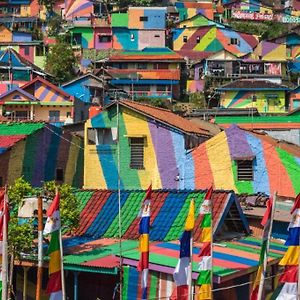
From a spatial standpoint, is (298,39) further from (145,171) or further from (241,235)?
(241,235)

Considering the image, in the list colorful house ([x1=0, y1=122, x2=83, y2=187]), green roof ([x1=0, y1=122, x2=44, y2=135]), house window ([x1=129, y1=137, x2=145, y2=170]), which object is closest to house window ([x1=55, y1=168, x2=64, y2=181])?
colorful house ([x1=0, y1=122, x2=83, y2=187])

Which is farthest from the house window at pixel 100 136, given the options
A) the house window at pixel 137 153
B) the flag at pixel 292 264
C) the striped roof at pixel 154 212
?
the flag at pixel 292 264

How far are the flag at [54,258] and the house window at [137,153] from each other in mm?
12381

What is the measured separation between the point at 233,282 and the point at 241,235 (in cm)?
354

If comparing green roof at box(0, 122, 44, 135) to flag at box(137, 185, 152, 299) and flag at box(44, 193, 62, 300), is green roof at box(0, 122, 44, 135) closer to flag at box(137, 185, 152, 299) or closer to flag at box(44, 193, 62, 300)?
flag at box(137, 185, 152, 299)

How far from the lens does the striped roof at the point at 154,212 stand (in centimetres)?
1939

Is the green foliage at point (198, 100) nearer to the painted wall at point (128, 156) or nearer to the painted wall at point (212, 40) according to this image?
the painted wall at point (212, 40)

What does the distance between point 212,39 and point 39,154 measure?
1558 inches

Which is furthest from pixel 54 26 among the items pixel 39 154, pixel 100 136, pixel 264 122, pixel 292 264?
pixel 292 264

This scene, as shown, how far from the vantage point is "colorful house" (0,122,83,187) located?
2617cm

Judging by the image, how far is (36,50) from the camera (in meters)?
61.3

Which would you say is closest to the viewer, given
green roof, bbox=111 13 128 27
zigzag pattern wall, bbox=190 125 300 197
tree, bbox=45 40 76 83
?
zigzag pattern wall, bbox=190 125 300 197

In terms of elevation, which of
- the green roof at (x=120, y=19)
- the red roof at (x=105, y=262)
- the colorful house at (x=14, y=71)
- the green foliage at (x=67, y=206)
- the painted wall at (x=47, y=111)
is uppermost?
the green roof at (x=120, y=19)

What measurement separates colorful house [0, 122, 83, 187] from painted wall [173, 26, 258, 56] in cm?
3723
